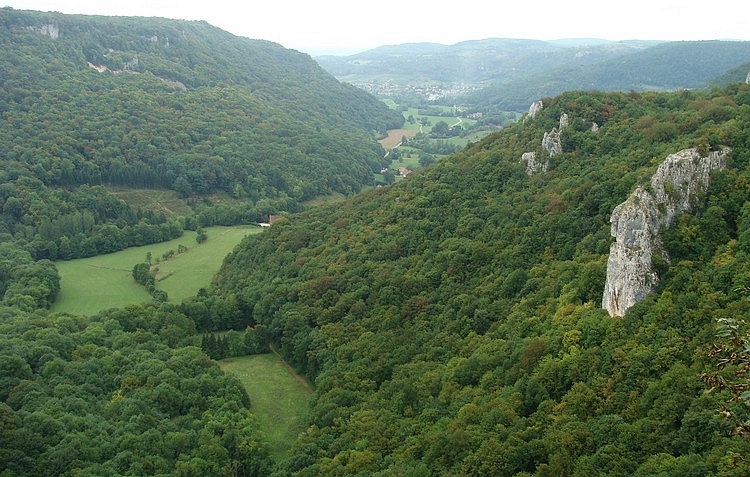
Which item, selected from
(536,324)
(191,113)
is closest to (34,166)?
(191,113)

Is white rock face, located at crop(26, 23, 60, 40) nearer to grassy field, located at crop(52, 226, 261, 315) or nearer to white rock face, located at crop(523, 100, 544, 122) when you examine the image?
grassy field, located at crop(52, 226, 261, 315)

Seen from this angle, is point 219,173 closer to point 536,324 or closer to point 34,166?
point 34,166

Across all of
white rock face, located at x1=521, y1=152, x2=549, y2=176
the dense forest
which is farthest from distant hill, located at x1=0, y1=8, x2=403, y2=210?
white rock face, located at x1=521, y1=152, x2=549, y2=176

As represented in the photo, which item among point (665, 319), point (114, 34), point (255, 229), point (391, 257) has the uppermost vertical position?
point (114, 34)

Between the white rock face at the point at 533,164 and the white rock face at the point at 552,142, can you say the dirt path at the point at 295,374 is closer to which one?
the white rock face at the point at 533,164

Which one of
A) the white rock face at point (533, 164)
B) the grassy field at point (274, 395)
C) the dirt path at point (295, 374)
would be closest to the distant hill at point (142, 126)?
the dirt path at point (295, 374)
